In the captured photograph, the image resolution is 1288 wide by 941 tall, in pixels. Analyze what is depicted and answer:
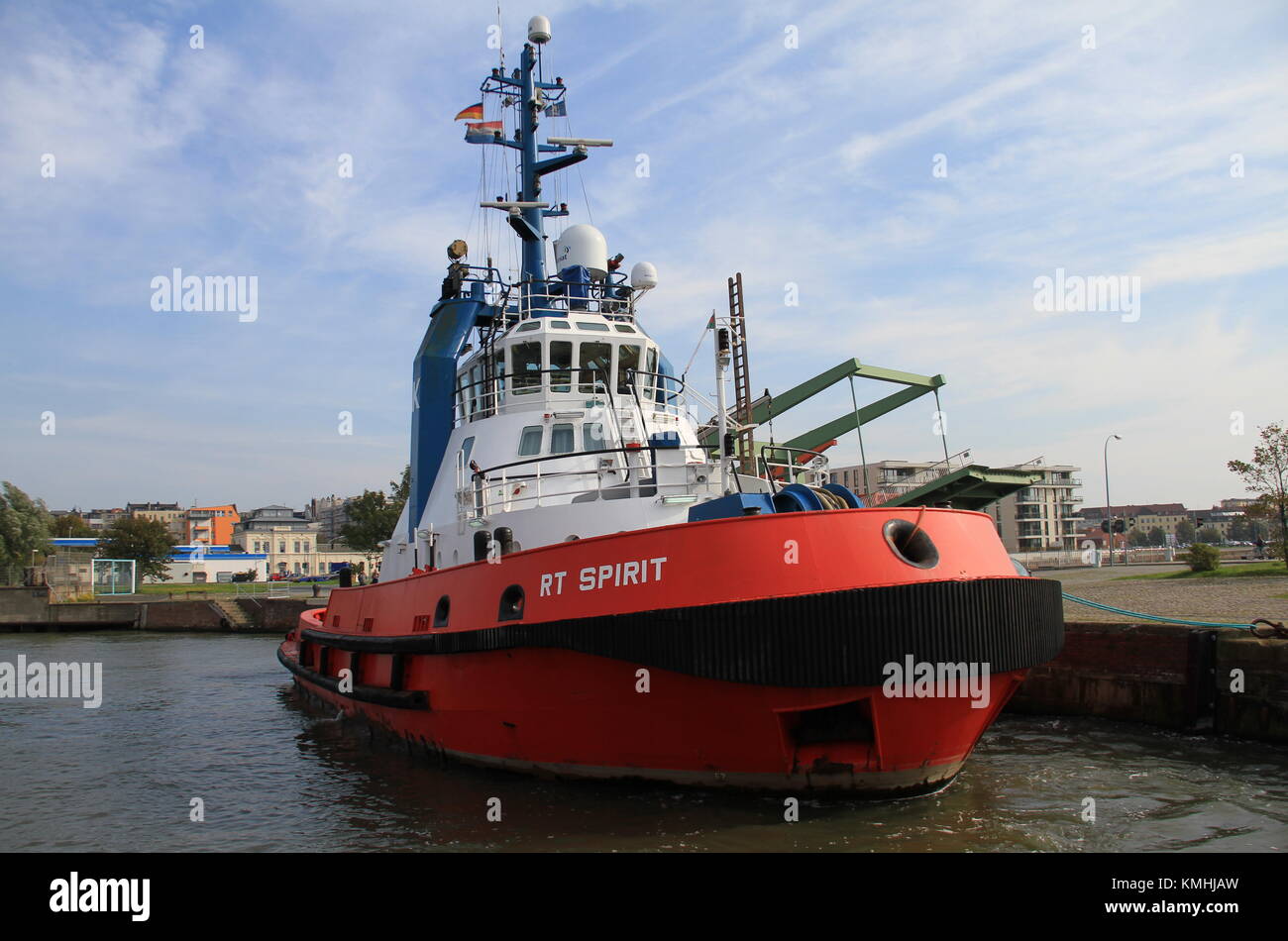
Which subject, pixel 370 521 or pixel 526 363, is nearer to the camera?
pixel 526 363

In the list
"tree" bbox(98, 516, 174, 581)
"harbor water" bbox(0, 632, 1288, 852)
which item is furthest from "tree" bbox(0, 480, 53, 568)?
"harbor water" bbox(0, 632, 1288, 852)

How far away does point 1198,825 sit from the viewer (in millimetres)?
6836

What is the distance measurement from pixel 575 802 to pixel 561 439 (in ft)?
14.3

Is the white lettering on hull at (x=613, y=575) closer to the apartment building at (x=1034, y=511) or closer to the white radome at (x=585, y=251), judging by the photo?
the white radome at (x=585, y=251)

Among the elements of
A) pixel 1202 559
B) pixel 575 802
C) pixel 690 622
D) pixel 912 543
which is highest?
pixel 912 543

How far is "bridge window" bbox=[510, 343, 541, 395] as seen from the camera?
10961 mm

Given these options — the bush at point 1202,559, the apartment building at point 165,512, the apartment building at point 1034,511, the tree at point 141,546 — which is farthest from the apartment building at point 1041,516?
the apartment building at point 165,512

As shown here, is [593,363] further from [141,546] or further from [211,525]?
[211,525]

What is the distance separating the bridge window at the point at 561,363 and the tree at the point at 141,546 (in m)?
51.5

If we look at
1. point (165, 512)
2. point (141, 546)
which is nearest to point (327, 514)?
point (165, 512)

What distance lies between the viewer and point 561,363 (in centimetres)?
1109
